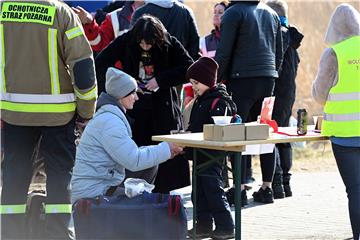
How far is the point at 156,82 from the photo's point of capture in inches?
279

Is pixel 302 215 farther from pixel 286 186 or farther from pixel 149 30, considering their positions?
pixel 149 30

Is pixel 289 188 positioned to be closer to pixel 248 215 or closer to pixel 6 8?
pixel 248 215

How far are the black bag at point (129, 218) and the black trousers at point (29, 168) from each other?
92 cm

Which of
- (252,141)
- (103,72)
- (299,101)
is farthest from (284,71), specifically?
(299,101)

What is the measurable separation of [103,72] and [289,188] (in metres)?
2.43

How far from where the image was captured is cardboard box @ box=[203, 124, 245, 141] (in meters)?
5.75

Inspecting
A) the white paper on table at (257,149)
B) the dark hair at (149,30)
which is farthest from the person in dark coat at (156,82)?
the white paper on table at (257,149)

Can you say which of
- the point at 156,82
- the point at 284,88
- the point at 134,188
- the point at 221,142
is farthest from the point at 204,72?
the point at 284,88

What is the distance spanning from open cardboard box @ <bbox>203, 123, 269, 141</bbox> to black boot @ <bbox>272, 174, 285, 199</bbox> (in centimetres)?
265

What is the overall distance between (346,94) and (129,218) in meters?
1.89

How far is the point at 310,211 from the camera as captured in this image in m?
7.98

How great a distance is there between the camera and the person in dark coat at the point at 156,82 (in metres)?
7.12

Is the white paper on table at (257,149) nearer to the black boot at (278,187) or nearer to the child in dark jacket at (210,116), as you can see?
the black boot at (278,187)

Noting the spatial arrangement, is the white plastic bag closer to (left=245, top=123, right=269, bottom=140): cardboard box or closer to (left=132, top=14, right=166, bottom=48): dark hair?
(left=245, top=123, right=269, bottom=140): cardboard box
